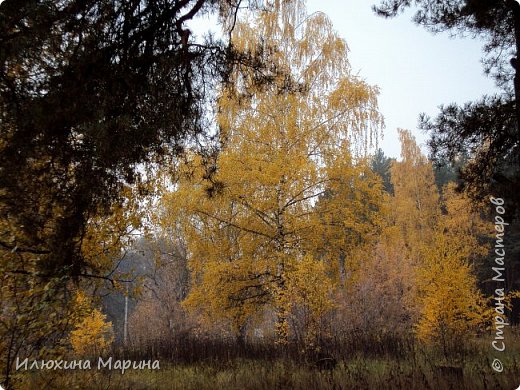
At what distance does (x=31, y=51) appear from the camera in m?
2.94

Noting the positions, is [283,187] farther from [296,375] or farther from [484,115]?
[484,115]

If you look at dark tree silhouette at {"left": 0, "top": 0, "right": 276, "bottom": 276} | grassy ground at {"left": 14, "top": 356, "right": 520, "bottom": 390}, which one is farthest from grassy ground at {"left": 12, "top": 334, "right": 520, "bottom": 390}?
dark tree silhouette at {"left": 0, "top": 0, "right": 276, "bottom": 276}

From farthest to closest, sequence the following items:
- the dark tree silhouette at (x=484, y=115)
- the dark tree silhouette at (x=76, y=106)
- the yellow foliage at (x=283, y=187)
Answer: the yellow foliage at (x=283, y=187) < the dark tree silhouette at (x=484, y=115) < the dark tree silhouette at (x=76, y=106)

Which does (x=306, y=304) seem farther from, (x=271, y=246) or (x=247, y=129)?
(x=247, y=129)

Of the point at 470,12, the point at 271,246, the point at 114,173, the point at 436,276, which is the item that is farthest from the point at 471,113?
the point at 271,246

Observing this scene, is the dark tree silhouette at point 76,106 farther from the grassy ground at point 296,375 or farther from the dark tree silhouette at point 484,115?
the dark tree silhouette at point 484,115

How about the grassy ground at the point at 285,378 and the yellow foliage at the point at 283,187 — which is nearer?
the grassy ground at the point at 285,378

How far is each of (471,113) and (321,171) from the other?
5103 millimetres

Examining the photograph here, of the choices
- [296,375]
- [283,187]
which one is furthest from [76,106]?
[283,187]

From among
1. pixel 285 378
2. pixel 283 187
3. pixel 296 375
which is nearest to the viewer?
pixel 285 378

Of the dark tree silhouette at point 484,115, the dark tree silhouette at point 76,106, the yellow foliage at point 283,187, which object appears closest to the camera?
the dark tree silhouette at point 76,106

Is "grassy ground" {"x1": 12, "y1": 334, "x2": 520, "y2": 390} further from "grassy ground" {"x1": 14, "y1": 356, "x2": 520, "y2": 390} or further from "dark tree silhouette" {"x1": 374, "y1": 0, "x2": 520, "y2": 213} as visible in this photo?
"dark tree silhouette" {"x1": 374, "y1": 0, "x2": 520, "y2": 213}

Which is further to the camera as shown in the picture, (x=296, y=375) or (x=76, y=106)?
(x=296, y=375)

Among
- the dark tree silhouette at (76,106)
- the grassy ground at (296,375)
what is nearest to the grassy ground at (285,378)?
the grassy ground at (296,375)
